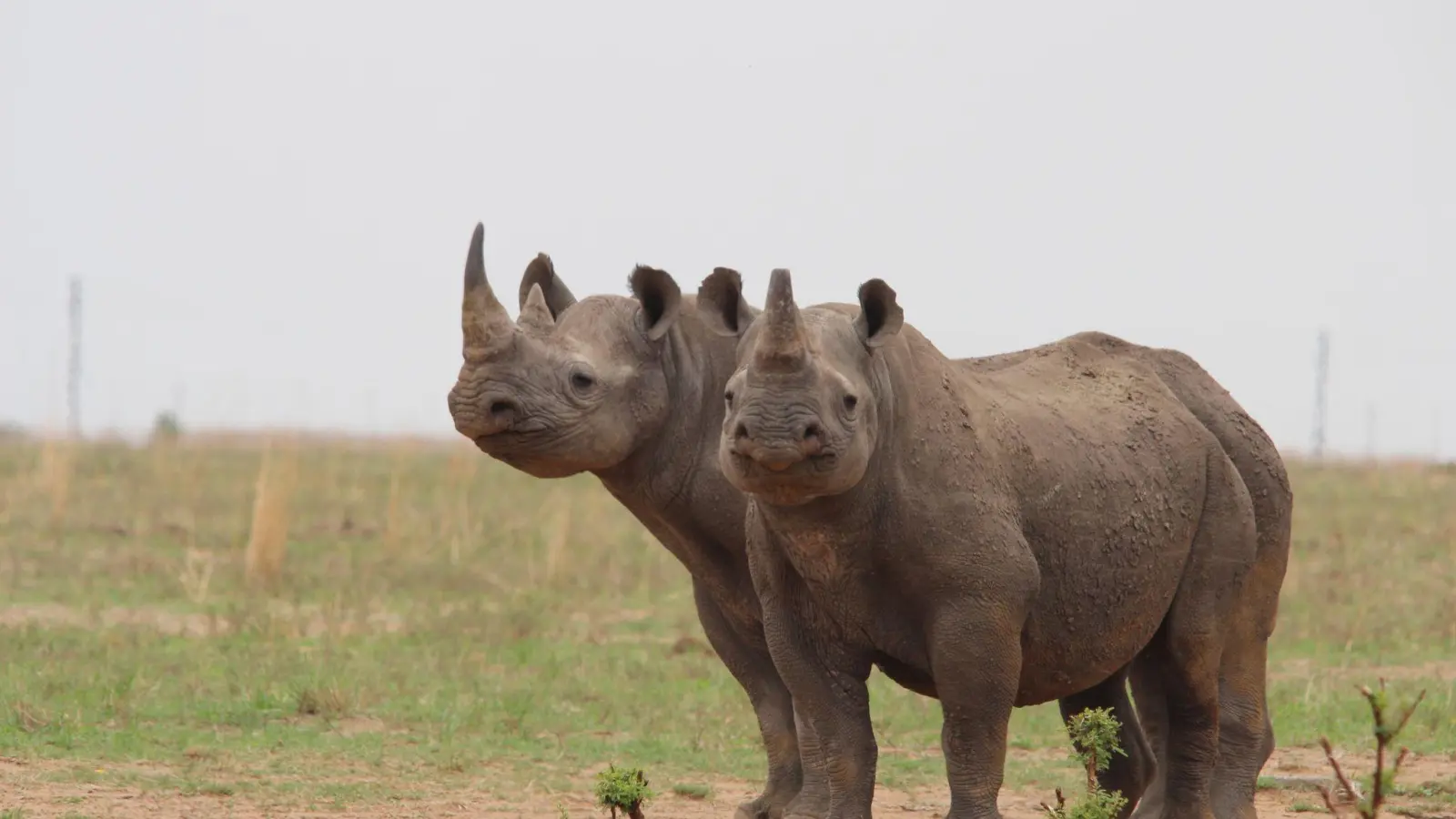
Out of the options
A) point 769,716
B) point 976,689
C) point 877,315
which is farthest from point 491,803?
point 877,315

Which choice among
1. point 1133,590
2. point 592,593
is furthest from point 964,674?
point 592,593

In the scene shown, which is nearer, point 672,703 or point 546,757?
point 546,757

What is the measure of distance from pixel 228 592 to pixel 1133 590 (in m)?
9.49

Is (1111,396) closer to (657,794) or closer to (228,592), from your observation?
(657,794)

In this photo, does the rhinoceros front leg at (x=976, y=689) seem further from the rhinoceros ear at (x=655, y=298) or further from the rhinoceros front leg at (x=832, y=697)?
the rhinoceros ear at (x=655, y=298)

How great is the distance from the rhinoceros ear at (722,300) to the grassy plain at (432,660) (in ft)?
5.94

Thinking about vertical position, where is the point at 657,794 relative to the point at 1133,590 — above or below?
below

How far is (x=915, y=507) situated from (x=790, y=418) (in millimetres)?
692

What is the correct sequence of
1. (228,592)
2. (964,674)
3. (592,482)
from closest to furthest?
(964,674) < (228,592) < (592,482)

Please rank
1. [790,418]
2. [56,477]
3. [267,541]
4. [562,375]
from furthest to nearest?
[56,477] → [267,541] → [562,375] → [790,418]

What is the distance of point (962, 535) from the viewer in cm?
561

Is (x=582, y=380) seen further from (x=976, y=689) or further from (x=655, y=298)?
(x=976, y=689)

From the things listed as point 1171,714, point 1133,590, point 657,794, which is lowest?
point 657,794

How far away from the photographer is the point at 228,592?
46.8 ft
